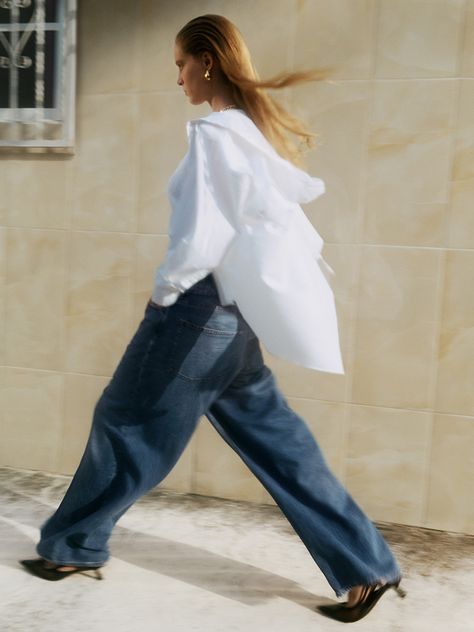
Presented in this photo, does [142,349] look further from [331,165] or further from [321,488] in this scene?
[331,165]

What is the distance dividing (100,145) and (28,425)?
48.9 inches

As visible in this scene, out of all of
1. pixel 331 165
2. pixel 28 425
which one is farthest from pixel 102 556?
pixel 331 165

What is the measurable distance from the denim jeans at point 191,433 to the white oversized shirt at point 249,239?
0.14 m

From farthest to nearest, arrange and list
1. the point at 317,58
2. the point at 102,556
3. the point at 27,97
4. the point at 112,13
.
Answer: the point at 27,97, the point at 112,13, the point at 317,58, the point at 102,556

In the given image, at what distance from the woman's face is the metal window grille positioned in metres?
1.11

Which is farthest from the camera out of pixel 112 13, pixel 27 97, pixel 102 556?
pixel 27 97

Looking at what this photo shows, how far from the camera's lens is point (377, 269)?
2.98 m

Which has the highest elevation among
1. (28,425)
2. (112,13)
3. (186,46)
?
(112,13)

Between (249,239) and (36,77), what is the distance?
1.75 metres

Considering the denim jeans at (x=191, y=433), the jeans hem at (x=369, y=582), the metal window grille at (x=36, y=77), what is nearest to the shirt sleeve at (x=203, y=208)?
the denim jeans at (x=191, y=433)

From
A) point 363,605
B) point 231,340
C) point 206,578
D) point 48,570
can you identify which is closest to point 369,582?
point 363,605

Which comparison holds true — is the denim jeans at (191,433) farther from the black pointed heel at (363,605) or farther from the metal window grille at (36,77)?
the metal window grille at (36,77)

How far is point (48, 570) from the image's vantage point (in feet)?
8.05

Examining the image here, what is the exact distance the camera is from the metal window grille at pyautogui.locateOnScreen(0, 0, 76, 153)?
10.6ft
